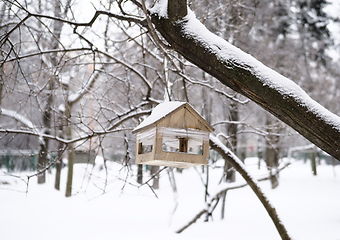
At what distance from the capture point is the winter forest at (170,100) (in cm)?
223

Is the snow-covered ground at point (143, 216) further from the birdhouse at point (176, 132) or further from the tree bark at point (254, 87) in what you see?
the tree bark at point (254, 87)

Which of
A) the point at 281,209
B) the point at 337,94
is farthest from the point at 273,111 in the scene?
the point at 337,94

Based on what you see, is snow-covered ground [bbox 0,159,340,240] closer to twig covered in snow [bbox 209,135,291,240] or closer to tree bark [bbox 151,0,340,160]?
twig covered in snow [bbox 209,135,291,240]

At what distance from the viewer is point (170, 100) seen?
144 inches

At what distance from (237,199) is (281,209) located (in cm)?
163

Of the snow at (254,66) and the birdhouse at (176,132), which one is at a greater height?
the snow at (254,66)

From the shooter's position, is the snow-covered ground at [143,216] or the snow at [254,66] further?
the snow-covered ground at [143,216]

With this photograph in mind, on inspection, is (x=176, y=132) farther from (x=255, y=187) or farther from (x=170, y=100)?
(x=255, y=187)

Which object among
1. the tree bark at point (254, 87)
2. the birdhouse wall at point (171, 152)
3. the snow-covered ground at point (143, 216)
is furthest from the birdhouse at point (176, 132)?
the snow-covered ground at point (143, 216)

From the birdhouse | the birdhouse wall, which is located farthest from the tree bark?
the birdhouse wall

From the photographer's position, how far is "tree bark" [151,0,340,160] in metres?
2.00

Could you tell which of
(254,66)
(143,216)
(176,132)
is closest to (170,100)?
(176,132)

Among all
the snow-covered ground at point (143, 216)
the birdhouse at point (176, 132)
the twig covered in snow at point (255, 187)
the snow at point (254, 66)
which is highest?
the snow at point (254, 66)

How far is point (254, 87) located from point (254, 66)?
161 millimetres
